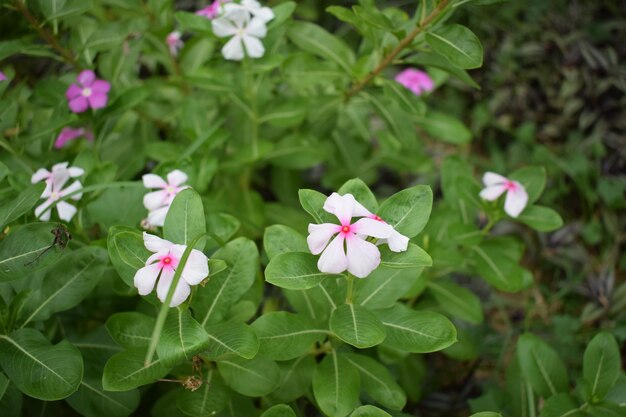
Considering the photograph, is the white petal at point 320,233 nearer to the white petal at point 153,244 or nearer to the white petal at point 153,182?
the white petal at point 153,244

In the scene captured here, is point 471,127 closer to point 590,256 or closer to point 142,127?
point 590,256

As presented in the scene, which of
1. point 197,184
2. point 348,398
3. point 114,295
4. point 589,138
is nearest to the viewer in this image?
point 348,398

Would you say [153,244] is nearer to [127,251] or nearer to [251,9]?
[127,251]

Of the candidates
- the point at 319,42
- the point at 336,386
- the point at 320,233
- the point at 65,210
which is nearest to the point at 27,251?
the point at 65,210

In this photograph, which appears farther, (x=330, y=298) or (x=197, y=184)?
(x=197, y=184)

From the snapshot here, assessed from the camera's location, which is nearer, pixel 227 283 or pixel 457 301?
pixel 227 283

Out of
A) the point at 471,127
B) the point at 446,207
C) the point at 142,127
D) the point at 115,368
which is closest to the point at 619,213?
the point at 471,127

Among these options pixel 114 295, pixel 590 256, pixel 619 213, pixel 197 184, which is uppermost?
pixel 197 184
